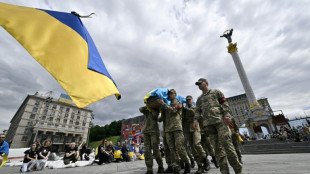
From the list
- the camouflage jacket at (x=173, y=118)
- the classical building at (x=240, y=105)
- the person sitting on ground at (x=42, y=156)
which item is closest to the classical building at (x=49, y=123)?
the person sitting on ground at (x=42, y=156)

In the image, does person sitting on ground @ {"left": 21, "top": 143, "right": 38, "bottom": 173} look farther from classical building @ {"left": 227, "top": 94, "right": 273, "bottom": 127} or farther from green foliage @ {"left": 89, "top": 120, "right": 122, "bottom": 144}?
classical building @ {"left": 227, "top": 94, "right": 273, "bottom": 127}

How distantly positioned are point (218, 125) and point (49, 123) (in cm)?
6674

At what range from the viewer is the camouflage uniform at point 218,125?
265 centimetres

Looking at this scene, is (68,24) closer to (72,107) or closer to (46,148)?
(46,148)

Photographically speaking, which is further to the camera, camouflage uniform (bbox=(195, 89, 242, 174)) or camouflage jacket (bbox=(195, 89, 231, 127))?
camouflage jacket (bbox=(195, 89, 231, 127))

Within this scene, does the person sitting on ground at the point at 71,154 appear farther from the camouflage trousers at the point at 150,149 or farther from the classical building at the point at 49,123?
the classical building at the point at 49,123

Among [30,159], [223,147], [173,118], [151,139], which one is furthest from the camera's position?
[30,159]

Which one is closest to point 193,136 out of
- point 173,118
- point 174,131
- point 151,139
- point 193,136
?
point 193,136

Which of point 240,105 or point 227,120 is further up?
point 240,105

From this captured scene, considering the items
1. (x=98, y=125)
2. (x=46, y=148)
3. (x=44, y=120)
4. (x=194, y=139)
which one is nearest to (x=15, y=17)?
(x=194, y=139)

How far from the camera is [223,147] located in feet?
9.28

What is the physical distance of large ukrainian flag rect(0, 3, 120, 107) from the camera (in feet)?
8.41

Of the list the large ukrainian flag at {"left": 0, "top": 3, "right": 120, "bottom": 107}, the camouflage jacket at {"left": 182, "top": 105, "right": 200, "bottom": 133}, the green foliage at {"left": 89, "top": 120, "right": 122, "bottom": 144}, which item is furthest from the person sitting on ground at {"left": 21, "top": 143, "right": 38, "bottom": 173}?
the green foliage at {"left": 89, "top": 120, "right": 122, "bottom": 144}

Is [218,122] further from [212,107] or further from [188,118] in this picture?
[188,118]
